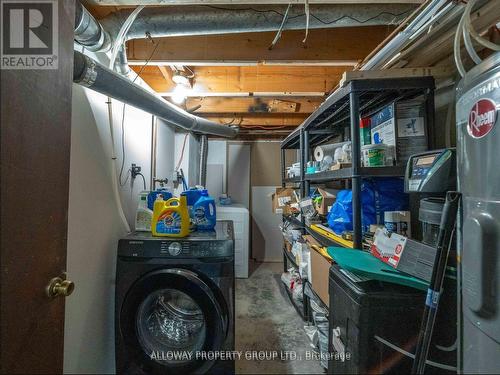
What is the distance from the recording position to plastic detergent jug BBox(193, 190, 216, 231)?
58.9 inches

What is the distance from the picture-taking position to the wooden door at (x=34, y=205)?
514mm

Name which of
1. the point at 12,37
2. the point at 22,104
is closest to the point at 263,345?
the point at 22,104

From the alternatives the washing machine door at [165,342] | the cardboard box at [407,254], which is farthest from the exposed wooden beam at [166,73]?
the cardboard box at [407,254]

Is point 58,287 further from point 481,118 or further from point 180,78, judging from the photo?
point 180,78

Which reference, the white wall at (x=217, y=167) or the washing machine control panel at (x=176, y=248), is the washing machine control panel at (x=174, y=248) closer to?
the washing machine control panel at (x=176, y=248)

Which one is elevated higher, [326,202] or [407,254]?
[326,202]

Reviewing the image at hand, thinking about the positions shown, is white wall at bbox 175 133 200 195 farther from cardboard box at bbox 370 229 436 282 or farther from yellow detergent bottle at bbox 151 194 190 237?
cardboard box at bbox 370 229 436 282

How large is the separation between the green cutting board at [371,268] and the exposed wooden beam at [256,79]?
146 cm

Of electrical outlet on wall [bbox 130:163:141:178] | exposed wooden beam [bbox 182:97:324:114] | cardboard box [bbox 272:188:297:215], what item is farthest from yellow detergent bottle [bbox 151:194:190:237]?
exposed wooden beam [bbox 182:97:324:114]

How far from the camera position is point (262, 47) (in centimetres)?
137

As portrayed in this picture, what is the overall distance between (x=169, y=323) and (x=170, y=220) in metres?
0.62

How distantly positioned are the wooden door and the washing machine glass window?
568 mm

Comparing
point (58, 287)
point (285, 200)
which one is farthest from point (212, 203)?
point (285, 200)

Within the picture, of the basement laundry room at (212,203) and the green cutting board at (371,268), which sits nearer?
the basement laundry room at (212,203)
